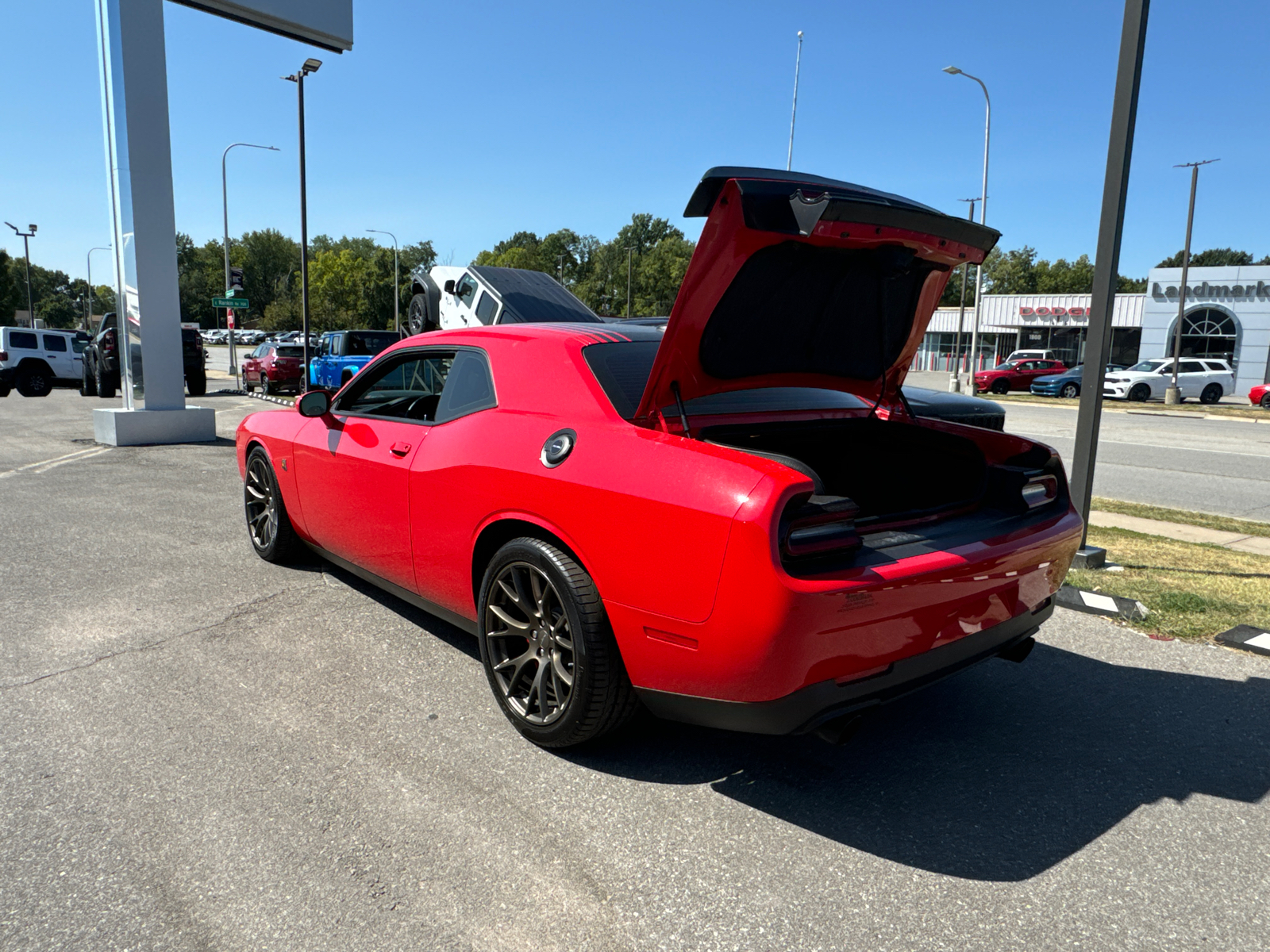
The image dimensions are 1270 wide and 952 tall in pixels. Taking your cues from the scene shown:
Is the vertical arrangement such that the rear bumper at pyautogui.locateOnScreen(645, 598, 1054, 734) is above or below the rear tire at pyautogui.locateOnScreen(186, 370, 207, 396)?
above

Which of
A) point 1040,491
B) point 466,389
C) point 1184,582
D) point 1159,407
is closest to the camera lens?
point 1040,491

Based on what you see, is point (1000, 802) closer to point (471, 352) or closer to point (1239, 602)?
point (471, 352)

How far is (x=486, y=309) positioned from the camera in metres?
14.8

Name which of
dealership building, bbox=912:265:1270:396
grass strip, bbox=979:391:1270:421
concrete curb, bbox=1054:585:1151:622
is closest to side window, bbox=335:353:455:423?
concrete curb, bbox=1054:585:1151:622

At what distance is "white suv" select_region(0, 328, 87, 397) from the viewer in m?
23.2

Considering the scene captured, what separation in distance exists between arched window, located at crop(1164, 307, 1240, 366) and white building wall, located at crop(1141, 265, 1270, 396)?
257 mm

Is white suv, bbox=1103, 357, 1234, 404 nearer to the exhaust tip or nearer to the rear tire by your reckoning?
the rear tire

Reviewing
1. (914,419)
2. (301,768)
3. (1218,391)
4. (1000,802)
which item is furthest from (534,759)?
(1218,391)

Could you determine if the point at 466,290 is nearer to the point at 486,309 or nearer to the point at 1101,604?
the point at 486,309

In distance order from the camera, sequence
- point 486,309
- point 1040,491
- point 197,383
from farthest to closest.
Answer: point 197,383 < point 486,309 < point 1040,491

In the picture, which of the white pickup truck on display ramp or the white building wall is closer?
the white pickup truck on display ramp

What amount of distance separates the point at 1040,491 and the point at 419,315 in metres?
14.9

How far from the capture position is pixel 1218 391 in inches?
1284

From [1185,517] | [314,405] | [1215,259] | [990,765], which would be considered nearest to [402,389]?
[314,405]
